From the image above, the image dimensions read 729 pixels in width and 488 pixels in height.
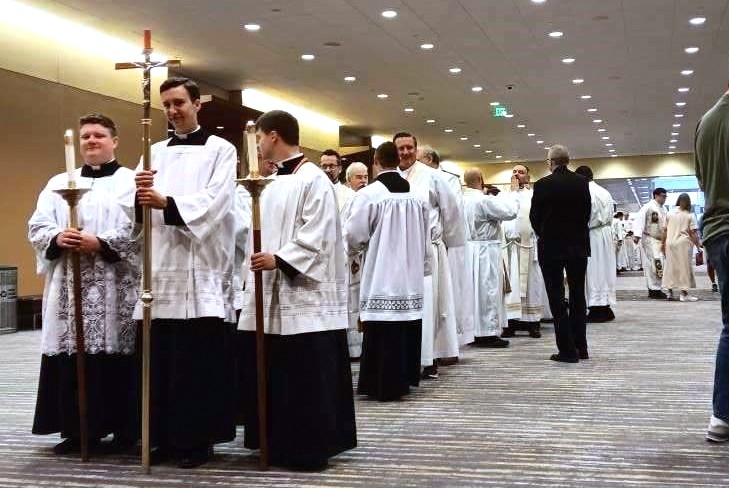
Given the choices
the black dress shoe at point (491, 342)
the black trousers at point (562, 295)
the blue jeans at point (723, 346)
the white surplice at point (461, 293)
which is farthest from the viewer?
the black dress shoe at point (491, 342)

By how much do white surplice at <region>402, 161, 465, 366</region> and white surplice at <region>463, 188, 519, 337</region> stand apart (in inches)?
66.1

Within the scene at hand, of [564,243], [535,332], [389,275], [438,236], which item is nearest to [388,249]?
[389,275]

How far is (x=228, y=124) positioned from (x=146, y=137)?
1344cm

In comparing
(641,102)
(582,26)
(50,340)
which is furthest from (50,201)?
(641,102)

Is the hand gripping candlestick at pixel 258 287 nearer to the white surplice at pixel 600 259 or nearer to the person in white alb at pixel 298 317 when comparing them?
the person in white alb at pixel 298 317

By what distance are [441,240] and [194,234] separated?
2936 mm

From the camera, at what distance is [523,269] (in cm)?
877

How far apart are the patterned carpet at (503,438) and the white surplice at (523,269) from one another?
1.99 metres

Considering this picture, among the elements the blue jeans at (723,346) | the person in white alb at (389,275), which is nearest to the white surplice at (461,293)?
the person in white alb at (389,275)

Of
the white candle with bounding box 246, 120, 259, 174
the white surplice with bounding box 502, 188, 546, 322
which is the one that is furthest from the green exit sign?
the white candle with bounding box 246, 120, 259, 174

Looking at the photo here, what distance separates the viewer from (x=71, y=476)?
11.4ft

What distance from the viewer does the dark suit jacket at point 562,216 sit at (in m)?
6.34

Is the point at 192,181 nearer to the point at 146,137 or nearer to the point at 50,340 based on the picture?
the point at 146,137

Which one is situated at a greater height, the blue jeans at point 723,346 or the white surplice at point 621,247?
the white surplice at point 621,247
